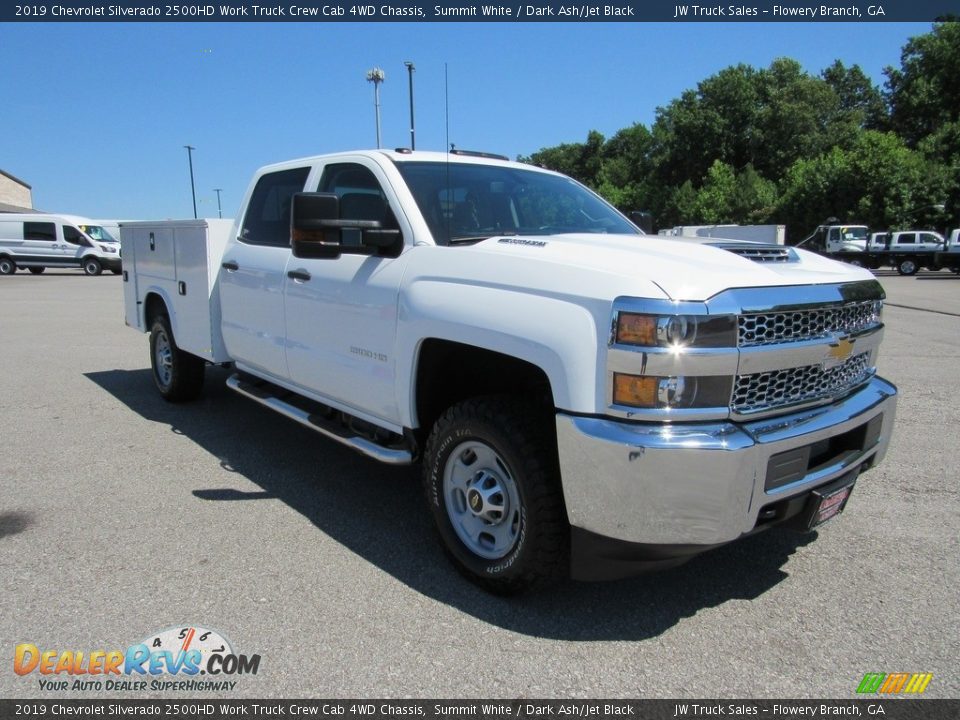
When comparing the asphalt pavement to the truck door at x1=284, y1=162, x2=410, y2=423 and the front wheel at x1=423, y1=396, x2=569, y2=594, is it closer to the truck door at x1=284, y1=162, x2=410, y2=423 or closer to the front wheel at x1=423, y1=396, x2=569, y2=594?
the front wheel at x1=423, y1=396, x2=569, y2=594

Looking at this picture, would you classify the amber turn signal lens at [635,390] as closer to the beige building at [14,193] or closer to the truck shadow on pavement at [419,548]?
the truck shadow on pavement at [419,548]

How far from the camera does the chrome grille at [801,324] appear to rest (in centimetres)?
259

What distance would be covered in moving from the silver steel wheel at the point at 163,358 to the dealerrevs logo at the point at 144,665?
4.06 meters

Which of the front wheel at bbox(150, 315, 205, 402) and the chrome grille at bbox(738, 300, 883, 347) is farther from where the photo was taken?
the front wheel at bbox(150, 315, 205, 402)

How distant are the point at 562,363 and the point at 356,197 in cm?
197

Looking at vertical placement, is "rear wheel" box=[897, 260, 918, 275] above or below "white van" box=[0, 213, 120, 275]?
below

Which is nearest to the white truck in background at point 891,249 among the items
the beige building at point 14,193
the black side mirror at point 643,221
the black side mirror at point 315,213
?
the black side mirror at point 643,221

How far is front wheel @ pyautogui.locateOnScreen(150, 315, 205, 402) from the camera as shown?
638 centimetres

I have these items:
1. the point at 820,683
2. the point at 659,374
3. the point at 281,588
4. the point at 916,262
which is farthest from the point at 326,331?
the point at 916,262

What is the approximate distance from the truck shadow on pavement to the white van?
27.4 m

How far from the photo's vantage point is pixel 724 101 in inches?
2566

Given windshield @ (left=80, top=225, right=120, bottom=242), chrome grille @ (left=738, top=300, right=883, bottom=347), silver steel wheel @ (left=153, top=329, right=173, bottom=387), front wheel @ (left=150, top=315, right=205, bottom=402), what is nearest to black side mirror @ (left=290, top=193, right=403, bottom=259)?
chrome grille @ (left=738, top=300, right=883, bottom=347)

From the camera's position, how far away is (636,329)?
2.52 meters

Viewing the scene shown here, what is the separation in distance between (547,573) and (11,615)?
7.34 feet
